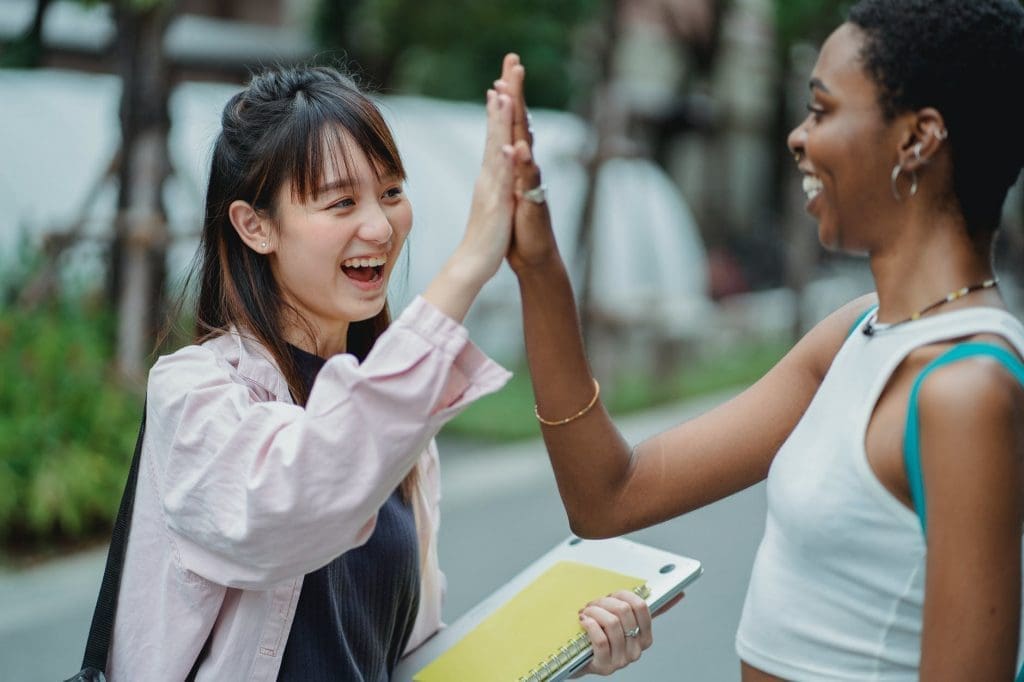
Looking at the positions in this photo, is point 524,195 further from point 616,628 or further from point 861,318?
point 616,628

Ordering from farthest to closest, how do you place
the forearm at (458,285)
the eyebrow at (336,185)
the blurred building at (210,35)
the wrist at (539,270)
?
the blurred building at (210,35), the eyebrow at (336,185), the wrist at (539,270), the forearm at (458,285)

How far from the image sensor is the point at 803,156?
151 cm

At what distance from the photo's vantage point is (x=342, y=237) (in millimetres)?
1891

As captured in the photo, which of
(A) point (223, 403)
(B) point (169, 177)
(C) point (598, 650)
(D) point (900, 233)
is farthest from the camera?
(B) point (169, 177)

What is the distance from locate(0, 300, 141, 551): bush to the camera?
595cm

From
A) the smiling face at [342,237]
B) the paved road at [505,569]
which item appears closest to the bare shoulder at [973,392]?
the smiling face at [342,237]

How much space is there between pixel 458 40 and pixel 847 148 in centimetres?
1347

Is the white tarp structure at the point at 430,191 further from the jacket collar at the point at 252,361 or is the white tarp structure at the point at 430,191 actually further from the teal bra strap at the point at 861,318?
the teal bra strap at the point at 861,318

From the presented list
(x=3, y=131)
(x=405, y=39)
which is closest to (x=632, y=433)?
(x=3, y=131)

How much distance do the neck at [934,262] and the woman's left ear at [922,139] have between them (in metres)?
0.07

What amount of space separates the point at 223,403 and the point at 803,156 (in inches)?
32.1

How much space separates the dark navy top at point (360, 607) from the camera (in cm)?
183

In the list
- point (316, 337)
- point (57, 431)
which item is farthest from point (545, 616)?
point (57, 431)

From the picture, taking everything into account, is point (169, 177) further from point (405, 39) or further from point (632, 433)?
point (405, 39)
